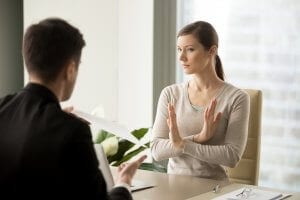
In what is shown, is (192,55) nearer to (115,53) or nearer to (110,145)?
(110,145)

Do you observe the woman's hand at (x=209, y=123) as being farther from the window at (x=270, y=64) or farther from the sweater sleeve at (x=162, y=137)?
the window at (x=270, y=64)

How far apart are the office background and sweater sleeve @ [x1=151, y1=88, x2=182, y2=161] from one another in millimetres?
930

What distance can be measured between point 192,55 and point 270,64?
0.95 meters

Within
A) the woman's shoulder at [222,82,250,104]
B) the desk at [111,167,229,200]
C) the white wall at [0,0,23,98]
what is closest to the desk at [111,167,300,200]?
the desk at [111,167,229,200]

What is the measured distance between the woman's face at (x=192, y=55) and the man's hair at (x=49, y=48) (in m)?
1.27

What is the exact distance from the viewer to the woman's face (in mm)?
2596

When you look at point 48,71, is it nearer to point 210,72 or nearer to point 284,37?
point 210,72

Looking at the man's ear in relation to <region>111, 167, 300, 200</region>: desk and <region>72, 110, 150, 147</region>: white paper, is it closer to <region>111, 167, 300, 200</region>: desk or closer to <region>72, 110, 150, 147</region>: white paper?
<region>72, 110, 150, 147</region>: white paper

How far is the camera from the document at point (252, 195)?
6.73 ft

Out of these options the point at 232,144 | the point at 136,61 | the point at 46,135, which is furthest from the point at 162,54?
the point at 46,135

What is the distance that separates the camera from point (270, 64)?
3402 mm

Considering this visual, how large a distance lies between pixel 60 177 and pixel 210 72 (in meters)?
1.49

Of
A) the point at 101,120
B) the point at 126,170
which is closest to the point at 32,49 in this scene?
the point at 126,170

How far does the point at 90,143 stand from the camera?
4.27 ft
